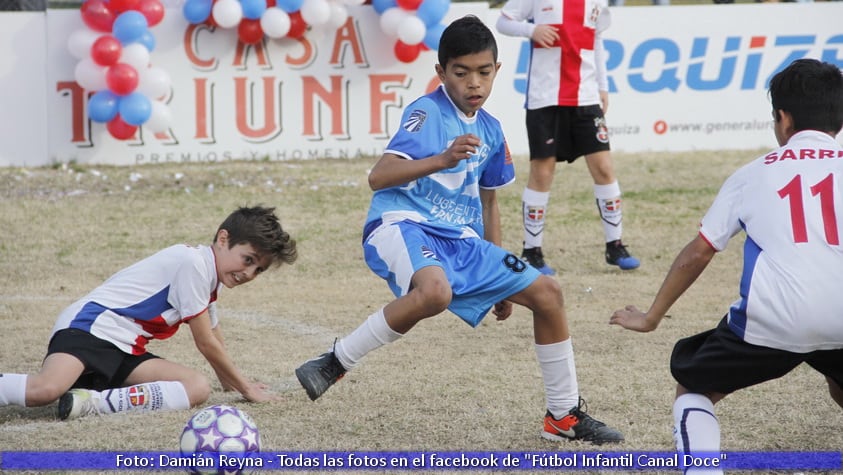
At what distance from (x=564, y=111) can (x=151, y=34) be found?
15.4 ft

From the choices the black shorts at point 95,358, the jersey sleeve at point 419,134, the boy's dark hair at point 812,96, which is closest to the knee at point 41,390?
the black shorts at point 95,358

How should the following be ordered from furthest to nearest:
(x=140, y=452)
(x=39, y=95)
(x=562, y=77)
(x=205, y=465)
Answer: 1. (x=39, y=95)
2. (x=562, y=77)
3. (x=140, y=452)
4. (x=205, y=465)

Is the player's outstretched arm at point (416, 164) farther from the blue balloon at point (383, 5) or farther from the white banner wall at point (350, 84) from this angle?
the white banner wall at point (350, 84)

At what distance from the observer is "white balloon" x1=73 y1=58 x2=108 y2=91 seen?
10484mm

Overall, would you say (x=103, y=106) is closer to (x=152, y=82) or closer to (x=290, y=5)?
(x=152, y=82)

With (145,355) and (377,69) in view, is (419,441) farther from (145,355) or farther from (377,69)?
(377,69)

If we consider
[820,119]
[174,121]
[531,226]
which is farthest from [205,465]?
[174,121]

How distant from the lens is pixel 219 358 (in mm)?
4785

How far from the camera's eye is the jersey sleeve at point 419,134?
14.2 feet

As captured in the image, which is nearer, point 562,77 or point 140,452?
point 140,452

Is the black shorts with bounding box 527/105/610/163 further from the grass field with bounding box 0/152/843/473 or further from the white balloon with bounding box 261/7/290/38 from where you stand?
the white balloon with bounding box 261/7/290/38

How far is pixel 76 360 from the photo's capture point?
186 inches

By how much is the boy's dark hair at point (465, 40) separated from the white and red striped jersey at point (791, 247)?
1283mm

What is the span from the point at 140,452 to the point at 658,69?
8989 mm
